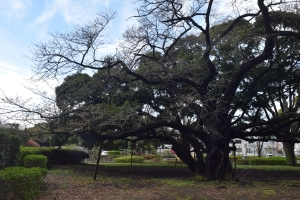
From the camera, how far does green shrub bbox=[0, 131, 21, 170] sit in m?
8.45

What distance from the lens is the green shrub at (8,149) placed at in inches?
333

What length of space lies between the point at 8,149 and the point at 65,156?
12818 millimetres

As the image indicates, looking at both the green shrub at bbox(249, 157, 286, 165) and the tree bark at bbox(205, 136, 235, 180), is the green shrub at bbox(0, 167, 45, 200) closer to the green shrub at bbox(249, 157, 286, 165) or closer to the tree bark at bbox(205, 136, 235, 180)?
the tree bark at bbox(205, 136, 235, 180)

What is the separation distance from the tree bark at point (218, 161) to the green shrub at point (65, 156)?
1203 cm

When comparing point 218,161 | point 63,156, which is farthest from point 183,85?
point 63,156

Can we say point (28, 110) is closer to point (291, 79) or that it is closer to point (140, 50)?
point (140, 50)

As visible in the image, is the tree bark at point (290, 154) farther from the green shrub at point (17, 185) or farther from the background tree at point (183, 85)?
the green shrub at point (17, 185)

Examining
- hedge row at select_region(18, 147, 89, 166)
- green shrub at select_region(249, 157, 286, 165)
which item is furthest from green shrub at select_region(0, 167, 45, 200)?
green shrub at select_region(249, 157, 286, 165)

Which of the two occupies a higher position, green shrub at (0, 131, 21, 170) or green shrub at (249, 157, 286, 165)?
green shrub at (0, 131, 21, 170)

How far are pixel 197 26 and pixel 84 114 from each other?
503 cm

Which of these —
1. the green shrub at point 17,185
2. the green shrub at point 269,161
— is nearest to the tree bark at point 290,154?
the green shrub at point 269,161

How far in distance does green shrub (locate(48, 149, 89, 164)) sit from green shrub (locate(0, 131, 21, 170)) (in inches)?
449

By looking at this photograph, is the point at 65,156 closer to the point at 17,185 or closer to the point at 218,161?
the point at 218,161

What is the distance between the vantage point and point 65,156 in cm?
2119
